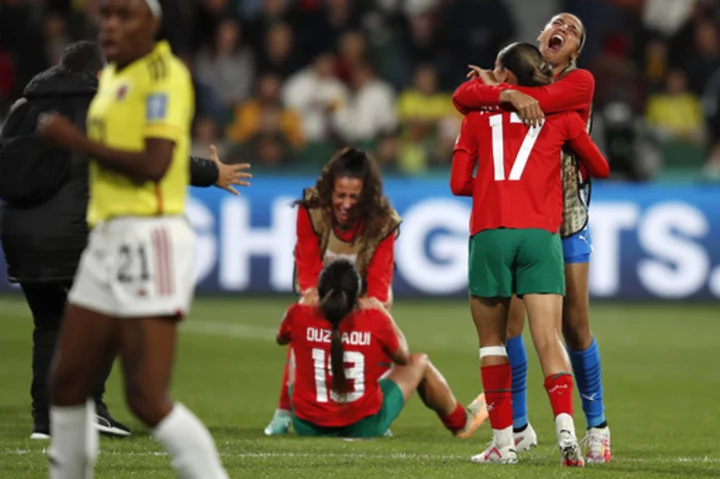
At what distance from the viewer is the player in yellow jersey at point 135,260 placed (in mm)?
4918

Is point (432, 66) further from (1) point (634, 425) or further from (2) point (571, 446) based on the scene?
(2) point (571, 446)

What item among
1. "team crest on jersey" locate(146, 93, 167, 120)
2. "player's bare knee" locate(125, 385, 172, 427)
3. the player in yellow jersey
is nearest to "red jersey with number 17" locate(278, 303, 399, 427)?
the player in yellow jersey

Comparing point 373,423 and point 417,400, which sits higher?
point 373,423

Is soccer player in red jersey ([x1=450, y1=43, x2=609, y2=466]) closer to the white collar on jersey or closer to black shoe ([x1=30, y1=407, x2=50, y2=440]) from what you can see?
the white collar on jersey

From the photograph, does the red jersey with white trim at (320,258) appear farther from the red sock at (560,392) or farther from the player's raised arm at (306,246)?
the red sock at (560,392)

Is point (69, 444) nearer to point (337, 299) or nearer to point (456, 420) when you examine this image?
point (337, 299)

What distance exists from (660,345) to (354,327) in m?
6.23

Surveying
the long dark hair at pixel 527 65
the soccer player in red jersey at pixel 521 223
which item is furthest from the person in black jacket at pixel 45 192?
the long dark hair at pixel 527 65

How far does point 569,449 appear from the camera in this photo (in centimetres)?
672

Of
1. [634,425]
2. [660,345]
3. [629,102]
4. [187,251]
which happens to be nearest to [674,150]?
[629,102]

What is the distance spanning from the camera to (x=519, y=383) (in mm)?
7574

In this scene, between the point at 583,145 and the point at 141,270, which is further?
the point at 583,145

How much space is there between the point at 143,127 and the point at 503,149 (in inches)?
90.4

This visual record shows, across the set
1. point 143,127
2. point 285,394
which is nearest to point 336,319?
point 285,394
